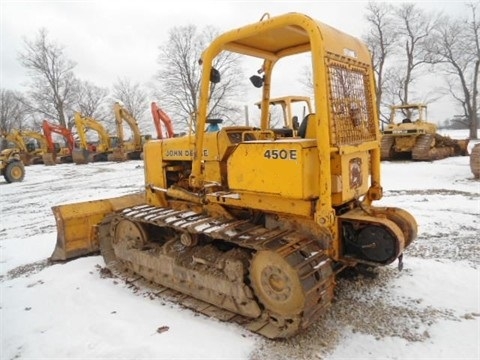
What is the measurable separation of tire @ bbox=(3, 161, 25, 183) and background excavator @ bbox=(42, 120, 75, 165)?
10.3 m

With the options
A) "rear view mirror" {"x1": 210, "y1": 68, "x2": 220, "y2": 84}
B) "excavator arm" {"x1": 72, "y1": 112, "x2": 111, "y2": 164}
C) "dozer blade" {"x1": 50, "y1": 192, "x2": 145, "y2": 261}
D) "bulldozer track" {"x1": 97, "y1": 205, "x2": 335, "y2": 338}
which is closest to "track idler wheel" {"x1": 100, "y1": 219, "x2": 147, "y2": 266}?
"bulldozer track" {"x1": 97, "y1": 205, "x2": 335, "y2": 338}

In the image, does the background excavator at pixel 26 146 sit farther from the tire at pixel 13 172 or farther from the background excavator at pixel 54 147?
the tire at pixel 13 172

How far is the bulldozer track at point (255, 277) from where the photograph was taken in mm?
3346

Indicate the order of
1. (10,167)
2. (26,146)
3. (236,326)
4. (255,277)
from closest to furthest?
(255,277) < (236,326) < (10,167) < (26,146)

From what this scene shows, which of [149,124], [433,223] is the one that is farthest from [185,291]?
[149,124]

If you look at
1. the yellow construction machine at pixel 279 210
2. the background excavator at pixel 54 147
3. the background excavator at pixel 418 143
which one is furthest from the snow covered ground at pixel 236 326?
the background excavator at pixel 54 147

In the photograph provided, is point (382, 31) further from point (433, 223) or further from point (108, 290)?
point (108, 290)

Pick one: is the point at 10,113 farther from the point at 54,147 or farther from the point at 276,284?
the point at 276,284

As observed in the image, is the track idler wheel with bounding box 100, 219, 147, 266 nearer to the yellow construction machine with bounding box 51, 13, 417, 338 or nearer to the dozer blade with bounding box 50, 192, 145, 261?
the yellow construction machine with bounding box 51, 13, 417, 338

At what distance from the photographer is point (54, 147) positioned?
30.9 metres

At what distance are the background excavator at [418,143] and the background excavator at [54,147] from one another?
23.2m

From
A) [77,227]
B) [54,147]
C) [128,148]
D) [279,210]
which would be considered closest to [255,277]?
[279,210]

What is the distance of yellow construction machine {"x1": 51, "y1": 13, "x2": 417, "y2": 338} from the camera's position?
3404 mm

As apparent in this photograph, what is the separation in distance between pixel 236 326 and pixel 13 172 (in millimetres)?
19046
